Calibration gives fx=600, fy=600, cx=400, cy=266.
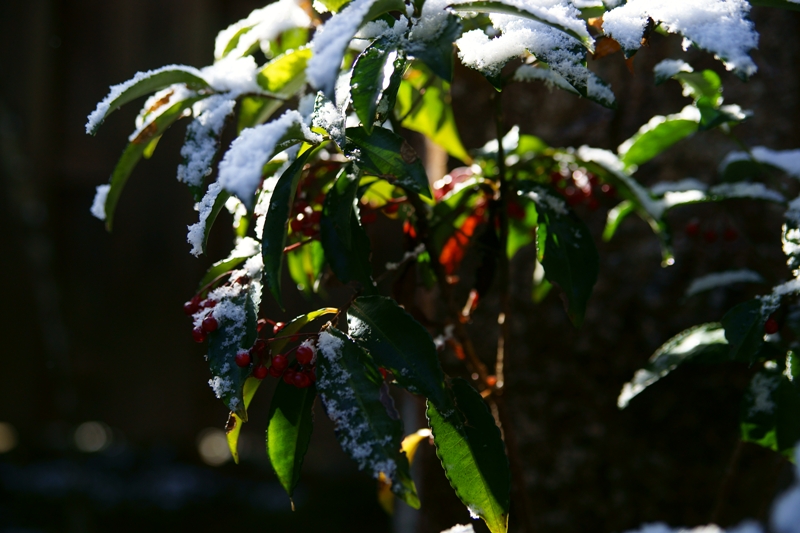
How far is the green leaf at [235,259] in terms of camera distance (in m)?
0.67

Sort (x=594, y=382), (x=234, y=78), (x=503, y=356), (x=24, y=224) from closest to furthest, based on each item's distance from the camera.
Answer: (x=234, y=78) → (x=503, y=356) → (x=594, y=382) → (x=24, y=224)

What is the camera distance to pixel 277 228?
1.69 ft

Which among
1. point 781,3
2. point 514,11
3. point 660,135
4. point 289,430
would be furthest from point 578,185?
point 289,430

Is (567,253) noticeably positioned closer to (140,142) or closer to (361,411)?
(361,411)

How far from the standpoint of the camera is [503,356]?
0.83 meters

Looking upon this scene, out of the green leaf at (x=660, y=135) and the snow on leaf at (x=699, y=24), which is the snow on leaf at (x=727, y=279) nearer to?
the green leaf at (x=660, y=135)

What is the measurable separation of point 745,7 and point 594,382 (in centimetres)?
76

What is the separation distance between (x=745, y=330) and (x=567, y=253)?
20cm

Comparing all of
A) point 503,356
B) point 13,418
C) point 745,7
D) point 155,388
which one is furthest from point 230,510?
point 745,7

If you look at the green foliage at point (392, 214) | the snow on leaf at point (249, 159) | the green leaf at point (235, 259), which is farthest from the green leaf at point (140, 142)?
the snow on leaf at point (249, 159)

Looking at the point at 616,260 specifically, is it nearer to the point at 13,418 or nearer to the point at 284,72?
the point at 284,72

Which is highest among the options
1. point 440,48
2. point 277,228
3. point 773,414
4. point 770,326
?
point 440,48

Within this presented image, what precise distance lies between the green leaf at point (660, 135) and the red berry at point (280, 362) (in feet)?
1.83

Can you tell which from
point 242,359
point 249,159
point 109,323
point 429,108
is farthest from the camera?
point 109,323
